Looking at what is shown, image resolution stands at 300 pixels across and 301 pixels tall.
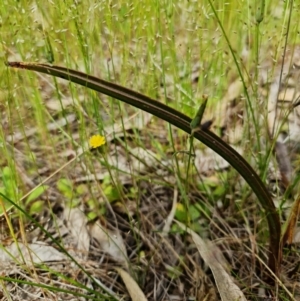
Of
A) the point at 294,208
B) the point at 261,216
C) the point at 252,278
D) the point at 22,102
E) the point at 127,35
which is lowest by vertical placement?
the point at 252,278

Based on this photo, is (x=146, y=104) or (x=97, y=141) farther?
(x=97, y=141)

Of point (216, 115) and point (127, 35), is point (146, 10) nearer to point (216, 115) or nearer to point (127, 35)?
point (127, 35)

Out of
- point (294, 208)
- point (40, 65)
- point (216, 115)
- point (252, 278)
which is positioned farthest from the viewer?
Result: point (216, 115)

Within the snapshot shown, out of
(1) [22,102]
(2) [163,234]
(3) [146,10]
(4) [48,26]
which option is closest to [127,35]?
(3) [146,10]

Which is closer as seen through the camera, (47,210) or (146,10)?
(146,10)

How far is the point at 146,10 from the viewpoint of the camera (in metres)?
1.08

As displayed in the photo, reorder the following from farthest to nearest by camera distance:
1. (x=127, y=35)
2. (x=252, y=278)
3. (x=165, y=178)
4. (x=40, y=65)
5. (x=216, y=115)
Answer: (x=216, y=115), (x=165, y=178), (x=127, y=35), (x=252, y=278), (x=40, y=65)

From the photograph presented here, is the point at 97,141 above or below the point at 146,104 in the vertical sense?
below

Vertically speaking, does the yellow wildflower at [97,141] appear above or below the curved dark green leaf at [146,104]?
below

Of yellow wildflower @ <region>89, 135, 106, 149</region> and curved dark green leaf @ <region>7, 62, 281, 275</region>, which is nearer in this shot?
curved dark green leaf @ <region>7, 62, 281, 275</region>

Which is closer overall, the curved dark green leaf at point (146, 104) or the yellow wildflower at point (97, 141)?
the curved dark green leaf at point (146, 104)

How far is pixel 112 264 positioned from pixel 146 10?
0.61 metres

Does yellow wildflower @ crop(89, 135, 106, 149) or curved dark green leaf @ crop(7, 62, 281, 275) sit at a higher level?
curved dark green leaf @ crop(7, 62, 281, 275)

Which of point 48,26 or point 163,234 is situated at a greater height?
point 48,26
